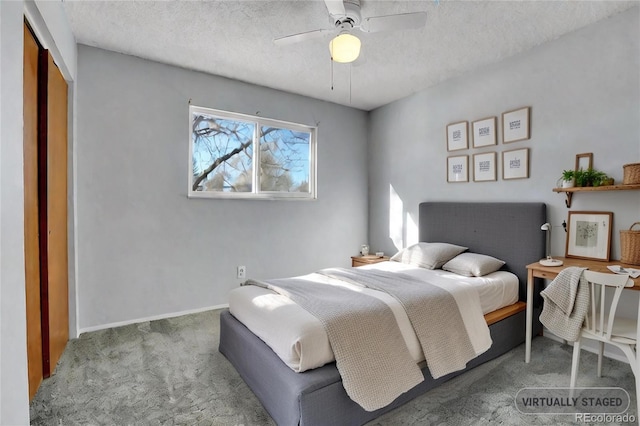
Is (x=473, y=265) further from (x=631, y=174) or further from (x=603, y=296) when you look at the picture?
(x=631, y=174)

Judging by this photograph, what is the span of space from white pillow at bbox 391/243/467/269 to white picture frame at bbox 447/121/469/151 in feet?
3.55

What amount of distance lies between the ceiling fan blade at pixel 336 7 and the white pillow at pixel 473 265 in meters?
2.23

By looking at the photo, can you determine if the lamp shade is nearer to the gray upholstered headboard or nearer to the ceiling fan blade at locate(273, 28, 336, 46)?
the ceiling fan blade at locate(273, 28, 336, 46)

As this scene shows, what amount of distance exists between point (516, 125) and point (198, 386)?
3378 mm

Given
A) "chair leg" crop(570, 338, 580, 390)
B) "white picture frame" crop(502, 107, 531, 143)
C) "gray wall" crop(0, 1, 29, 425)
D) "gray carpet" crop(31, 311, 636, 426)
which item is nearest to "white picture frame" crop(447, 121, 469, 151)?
"white picture frame" crop(502, 107, 531, 143)

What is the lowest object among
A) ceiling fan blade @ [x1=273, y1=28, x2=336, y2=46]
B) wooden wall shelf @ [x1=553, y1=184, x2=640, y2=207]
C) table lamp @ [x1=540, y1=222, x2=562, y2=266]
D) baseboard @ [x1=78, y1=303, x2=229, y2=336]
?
baseboard @ [x1=78, y1=303, x2=229, y2=336]

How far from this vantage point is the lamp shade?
76.7 inches

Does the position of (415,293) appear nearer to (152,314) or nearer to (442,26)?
(442,26)

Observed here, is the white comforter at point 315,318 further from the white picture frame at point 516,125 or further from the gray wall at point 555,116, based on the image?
the white picture frame at point 516,125

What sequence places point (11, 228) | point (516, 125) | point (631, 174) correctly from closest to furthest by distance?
point (11, 228)
point (631, 174)
point (516, 125)

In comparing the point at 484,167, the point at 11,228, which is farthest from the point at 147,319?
the point at 484,167

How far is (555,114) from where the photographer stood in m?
2.70

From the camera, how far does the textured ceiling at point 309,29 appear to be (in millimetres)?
2246

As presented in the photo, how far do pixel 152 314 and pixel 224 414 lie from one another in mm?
1781
